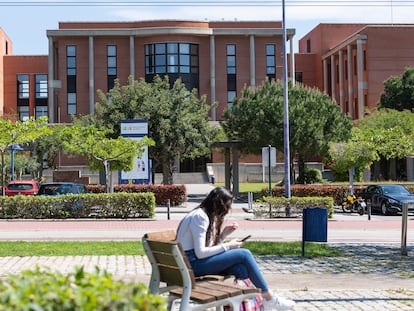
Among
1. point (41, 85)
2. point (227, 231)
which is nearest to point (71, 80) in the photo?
point (41, 85)

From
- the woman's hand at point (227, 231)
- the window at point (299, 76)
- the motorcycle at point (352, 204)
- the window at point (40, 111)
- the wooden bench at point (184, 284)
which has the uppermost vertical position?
the window at point (299, 76)

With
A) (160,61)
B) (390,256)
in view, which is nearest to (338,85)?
(160,61)

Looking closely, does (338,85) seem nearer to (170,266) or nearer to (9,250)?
(9,250)

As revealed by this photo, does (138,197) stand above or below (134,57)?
below

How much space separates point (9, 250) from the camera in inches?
552

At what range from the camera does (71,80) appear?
70188 millimetres

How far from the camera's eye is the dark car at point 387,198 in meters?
30.6

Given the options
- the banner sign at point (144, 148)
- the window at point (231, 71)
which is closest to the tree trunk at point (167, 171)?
the banner sign at point (144, 148)

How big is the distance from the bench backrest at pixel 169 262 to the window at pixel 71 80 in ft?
213

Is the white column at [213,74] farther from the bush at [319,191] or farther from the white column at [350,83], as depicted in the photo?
the bush at [319,191]

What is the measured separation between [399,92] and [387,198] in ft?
118

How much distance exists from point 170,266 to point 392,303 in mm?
3467

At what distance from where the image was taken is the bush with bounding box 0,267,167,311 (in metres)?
3.13

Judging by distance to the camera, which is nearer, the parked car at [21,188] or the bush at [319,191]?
the bush at [319,191]
